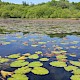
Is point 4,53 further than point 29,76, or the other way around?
point 4,53

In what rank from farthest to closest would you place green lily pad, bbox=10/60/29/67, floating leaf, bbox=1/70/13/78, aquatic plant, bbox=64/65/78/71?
green lily pad, bbox=10/60/29/67, aquatic plant, bbox=64/65/78/71, floating leaf, bbox=1/70/13/78

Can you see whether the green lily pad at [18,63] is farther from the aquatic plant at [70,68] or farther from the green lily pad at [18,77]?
the aquatic plant at [70,68]

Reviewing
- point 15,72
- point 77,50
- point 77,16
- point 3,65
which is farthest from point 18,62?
point 77,16

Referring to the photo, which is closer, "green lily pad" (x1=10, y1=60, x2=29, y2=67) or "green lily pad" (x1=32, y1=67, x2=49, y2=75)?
"green lily pad" (x1=32, y1=67, x2=49, y2=75)

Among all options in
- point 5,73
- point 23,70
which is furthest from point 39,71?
point 5,73

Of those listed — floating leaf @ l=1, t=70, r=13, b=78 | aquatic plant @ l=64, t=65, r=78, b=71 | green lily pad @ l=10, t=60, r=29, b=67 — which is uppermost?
green lily pad @ l=10, t=60, r=29, b=67

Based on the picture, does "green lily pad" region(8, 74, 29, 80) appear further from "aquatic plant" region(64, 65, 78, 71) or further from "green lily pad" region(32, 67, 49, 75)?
"aquatic plant" region(64, 65, 78, 71)

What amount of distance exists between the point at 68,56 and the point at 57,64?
88cm

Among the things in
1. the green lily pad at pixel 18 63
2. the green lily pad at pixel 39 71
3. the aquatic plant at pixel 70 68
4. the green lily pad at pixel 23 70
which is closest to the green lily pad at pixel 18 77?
the green lily pad at pixel 23 70

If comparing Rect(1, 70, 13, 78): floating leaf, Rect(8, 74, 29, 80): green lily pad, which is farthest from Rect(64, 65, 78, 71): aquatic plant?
Rect(1, 70, 13, 78): floating leaf

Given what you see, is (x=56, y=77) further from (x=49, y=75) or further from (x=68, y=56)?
(x=68, y=56)

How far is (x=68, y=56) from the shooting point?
4496 millimetres

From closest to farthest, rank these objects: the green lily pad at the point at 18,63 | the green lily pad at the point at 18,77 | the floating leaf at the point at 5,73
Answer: the green lily pad at the point at 18,77 < the floating leaf at the point at 5,73 < the green lily pad at the point at 18,63

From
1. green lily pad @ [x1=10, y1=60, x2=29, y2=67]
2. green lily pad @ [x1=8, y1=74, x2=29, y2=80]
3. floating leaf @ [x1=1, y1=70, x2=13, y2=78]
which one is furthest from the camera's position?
green lily pad @ [x1=10, y1=60, x2=29, y2=67]
